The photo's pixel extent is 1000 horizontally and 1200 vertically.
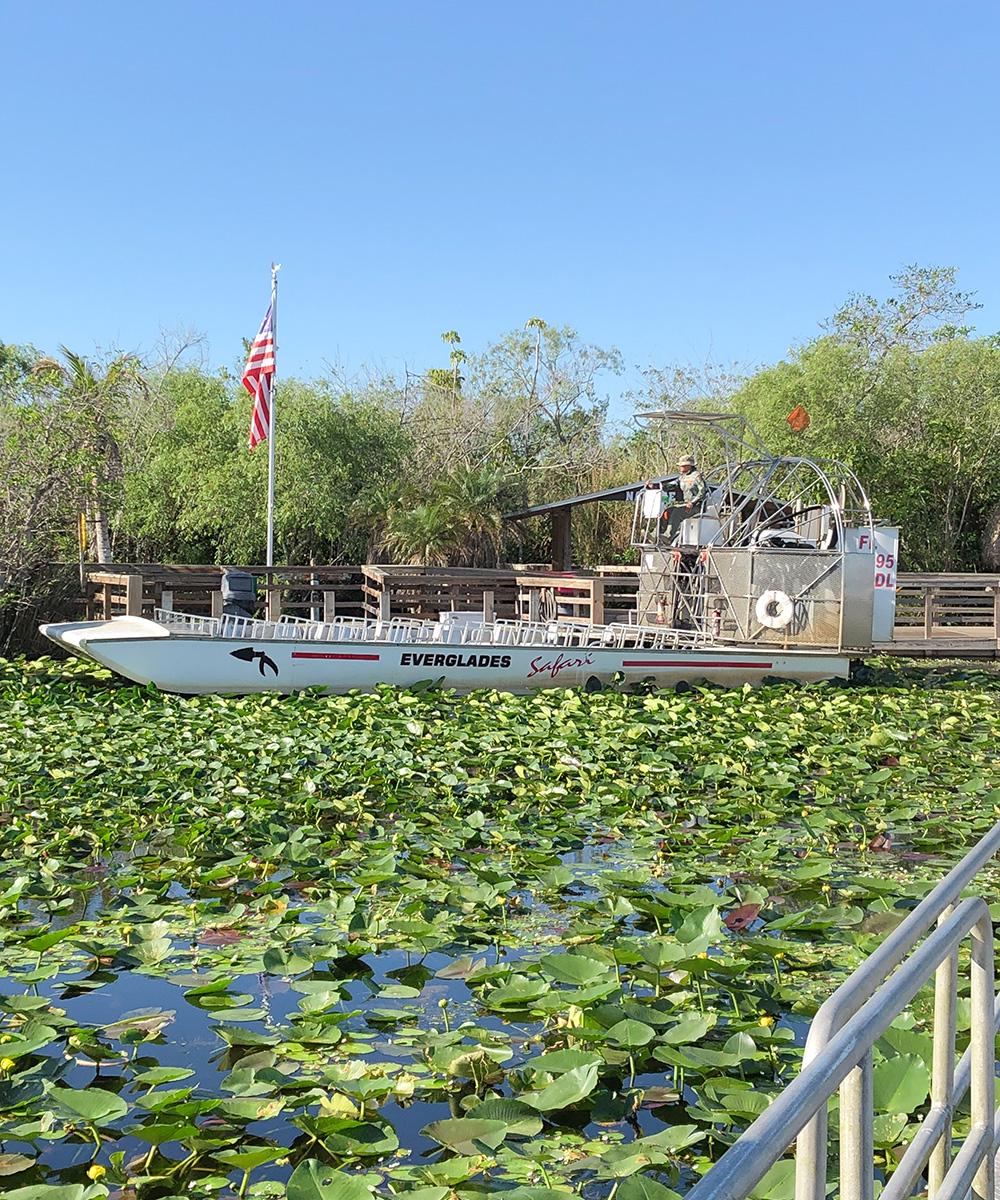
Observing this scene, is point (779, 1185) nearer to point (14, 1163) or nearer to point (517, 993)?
point (517, 993)

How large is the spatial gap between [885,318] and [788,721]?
25.5 m

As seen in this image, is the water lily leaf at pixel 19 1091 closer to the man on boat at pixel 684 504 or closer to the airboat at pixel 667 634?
the airboat at pixel 667 634

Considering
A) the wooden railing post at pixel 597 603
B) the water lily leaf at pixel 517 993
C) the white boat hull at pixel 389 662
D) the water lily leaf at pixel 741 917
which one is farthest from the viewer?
the wooden railing post at pixel 597 603

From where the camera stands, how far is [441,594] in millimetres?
17578

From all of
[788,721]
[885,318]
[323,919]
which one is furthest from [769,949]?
[885,318]

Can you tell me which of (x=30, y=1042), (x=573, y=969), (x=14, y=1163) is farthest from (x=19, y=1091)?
(x=573, y=969)

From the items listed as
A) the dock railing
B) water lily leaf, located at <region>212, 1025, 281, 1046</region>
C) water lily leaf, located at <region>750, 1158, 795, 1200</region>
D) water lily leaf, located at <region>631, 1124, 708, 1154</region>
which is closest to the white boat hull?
water lily leaf, located at <region>212, 1025, 281, 1046</region>

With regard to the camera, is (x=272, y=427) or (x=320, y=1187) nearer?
(x=320, y=1187)

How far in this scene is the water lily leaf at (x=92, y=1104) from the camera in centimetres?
304

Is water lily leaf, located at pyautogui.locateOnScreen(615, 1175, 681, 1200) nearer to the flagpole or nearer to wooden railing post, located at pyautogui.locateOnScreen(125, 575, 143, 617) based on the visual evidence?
wooden railing post, located at pyautogui.locateOnScreen(125, 575, 143, 617)

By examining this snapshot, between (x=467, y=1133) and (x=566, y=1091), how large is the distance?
12.4 inches

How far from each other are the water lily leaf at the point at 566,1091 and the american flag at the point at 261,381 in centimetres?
1347

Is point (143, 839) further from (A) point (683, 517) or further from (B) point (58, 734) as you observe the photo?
(A) point (683, 517)

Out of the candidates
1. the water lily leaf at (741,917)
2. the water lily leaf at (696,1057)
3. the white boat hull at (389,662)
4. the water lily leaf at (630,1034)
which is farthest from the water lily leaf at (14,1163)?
the white boat hull at (389,662)
